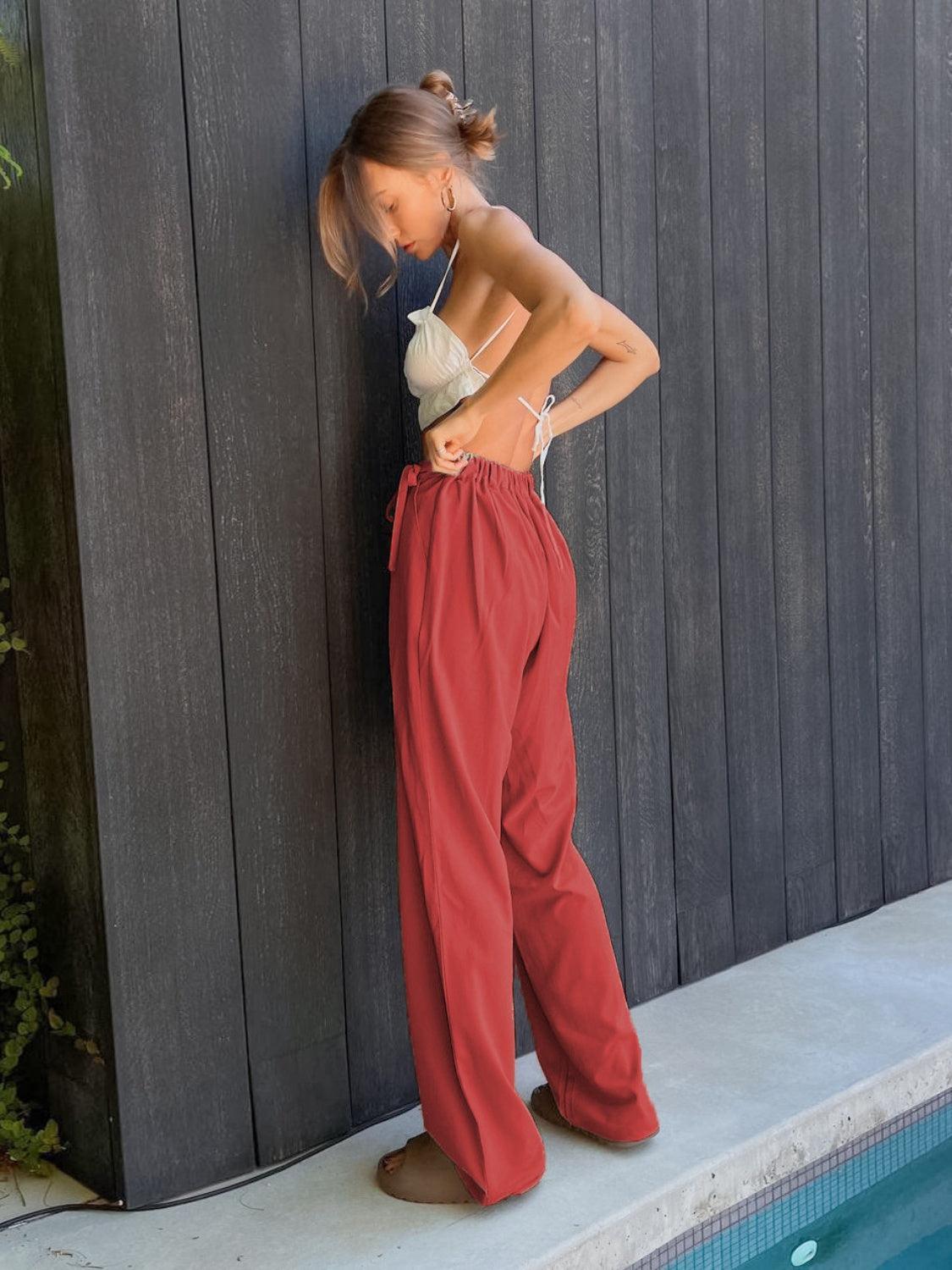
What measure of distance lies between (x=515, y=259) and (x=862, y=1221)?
166cm

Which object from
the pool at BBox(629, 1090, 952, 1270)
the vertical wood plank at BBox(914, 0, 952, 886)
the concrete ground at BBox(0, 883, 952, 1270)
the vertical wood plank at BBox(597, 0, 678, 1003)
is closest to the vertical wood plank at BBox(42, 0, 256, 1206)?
the concrete ground at BBox(0, 883, 952, 1270)

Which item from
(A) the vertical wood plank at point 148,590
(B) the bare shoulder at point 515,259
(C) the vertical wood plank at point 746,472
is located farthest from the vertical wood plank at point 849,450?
(A) the vertical wood plank at point 148,590

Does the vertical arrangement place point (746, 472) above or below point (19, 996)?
above

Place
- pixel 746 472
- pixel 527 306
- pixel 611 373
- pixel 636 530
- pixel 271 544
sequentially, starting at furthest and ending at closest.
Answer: pixel 746 472
pixel 636 530
pixel 611 373
pixel 271 544
pixel 527 306

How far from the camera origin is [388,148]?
6.12 ft

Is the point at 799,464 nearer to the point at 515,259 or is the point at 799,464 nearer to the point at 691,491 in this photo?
the point at 691,491

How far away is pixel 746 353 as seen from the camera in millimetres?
2877

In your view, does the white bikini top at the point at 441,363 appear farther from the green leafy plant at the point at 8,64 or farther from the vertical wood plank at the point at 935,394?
the vertical wood plank at the point at 935,394

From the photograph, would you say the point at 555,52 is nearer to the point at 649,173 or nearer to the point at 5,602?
the point at 649,173

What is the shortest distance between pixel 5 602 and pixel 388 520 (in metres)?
0.61

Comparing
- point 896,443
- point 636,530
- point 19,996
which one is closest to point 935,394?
point 896,443

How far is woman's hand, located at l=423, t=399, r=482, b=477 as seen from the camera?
1863mm

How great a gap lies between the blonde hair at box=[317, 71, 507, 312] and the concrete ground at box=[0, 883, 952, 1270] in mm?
1371

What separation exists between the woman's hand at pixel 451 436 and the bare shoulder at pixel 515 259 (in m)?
0.17
